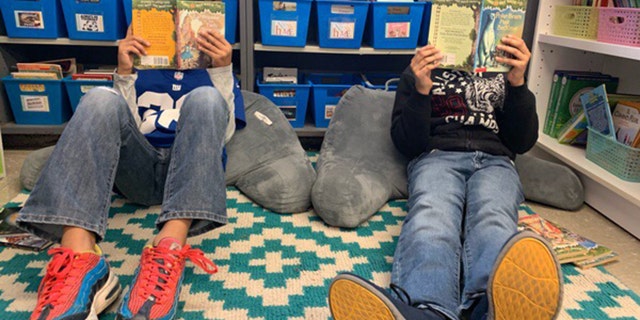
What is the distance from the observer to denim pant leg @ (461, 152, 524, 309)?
101 centimetres

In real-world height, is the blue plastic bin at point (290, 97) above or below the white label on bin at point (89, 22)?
below

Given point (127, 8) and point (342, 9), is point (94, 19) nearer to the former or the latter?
point (127, 8)

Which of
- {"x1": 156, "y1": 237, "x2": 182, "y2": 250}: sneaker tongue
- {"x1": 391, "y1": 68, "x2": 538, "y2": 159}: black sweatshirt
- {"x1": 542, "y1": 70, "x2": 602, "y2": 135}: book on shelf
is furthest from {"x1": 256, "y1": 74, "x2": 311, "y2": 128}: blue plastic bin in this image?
{"x1": 156, "y1": 237, "x2": 182, "y2": 250}: sneaker tongue

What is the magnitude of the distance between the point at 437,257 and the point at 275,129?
2.87 feet

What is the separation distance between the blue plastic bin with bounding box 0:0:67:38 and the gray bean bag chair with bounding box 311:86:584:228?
3.64ft

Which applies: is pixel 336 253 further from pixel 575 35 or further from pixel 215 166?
pixel 575 35

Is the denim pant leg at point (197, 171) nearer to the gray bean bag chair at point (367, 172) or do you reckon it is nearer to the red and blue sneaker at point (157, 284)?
the red and blue sneaker at point (157, 284)

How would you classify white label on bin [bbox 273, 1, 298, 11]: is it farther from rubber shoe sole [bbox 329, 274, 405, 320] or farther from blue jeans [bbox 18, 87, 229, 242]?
rubber shoe sole [bbox 329, 274, 405, 320]

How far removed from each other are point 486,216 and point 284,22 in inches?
44.2

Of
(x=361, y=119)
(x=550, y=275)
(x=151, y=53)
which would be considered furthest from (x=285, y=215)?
(x=550, y=275)

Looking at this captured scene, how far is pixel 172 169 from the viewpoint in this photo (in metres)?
1.11

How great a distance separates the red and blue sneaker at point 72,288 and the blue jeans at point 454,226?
0.58 meters

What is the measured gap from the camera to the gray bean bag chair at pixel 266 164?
1.52 metres

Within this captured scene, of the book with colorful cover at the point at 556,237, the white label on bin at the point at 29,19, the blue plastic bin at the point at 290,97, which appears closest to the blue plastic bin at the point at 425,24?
the blue plastic bin at the point at 290,97
